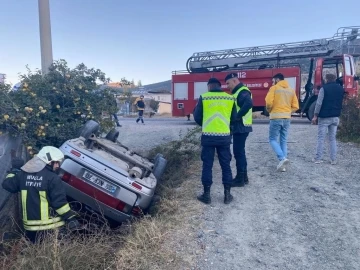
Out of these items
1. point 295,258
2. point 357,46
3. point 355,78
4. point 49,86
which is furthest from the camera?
point 357,46

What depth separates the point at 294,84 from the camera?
14000mm

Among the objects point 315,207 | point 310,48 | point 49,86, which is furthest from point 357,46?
point 49,86

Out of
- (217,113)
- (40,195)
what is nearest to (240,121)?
(217,113)

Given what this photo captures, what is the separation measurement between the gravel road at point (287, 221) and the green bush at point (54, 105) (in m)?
2.55

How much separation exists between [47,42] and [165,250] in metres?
5.39

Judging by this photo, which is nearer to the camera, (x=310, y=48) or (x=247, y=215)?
(x=247, y=215)

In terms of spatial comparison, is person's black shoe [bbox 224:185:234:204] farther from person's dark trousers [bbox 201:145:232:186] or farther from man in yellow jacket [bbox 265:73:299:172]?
man in yellow jacket [bbox 265:73:299:172]

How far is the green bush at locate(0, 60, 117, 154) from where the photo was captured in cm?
523

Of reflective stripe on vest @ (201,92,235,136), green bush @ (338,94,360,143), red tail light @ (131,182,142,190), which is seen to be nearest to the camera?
red tail light @ (131,182,142,190)

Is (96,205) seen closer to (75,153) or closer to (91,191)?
(91,191)

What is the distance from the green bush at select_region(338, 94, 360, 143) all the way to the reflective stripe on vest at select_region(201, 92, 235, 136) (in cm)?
506

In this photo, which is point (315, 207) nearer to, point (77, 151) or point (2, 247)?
point (77, 151)

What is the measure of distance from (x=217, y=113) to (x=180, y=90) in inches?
484

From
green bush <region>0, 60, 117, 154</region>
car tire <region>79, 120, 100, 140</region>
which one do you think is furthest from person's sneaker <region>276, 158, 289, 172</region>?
green bush <region>0, 60, 117, 154</region>
